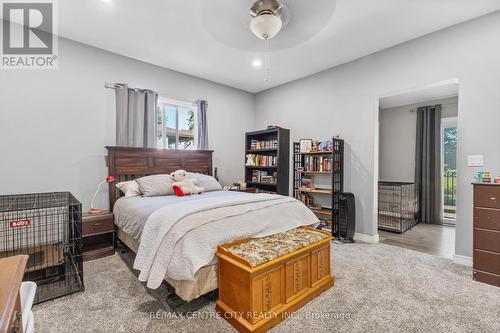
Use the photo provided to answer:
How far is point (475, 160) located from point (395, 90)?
4.40 feet

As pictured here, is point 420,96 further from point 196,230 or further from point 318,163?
point 196,230

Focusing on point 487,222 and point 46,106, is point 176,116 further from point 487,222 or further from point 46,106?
point 487,222

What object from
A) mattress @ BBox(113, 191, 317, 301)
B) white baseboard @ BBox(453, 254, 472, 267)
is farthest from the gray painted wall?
mattress @ BBox(113, 191, 317, 301)

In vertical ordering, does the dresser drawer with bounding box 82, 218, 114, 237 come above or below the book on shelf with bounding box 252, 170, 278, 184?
below

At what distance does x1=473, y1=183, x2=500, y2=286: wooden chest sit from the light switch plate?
46cm

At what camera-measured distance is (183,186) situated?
11.3ft

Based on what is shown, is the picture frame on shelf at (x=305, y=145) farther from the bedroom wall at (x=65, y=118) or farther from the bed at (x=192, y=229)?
the bedroom wall at (x=65, y=118)

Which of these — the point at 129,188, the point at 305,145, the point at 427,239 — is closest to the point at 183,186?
the point at 129,188

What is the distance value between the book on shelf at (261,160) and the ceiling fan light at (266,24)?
2392mm

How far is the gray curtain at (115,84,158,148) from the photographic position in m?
3.63

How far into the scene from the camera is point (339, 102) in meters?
4.12

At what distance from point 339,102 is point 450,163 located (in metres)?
3.18

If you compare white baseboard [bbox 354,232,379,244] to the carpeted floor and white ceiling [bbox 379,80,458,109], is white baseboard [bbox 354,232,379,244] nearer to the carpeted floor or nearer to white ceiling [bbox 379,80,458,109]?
the carpeted floor

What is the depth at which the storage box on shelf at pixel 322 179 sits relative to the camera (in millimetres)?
3850
